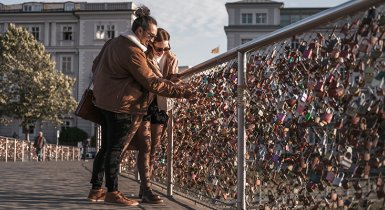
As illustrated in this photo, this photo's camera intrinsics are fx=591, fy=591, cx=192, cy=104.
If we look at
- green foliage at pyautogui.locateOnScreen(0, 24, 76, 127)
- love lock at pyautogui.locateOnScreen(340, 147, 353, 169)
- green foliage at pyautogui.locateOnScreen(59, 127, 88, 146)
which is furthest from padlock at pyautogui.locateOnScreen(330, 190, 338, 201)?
green foliage at pyautogui.locateOnScreen(59, 127, 88, 146)

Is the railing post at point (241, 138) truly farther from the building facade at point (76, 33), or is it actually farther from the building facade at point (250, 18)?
the building facade at point (250, 18)

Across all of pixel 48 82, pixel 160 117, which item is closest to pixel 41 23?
pixel 48 82

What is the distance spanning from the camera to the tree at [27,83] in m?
50.0

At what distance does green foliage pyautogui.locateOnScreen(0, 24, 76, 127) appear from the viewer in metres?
50.0

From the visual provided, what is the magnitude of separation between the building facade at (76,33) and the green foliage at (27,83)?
408 inches

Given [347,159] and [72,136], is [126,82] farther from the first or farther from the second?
[72,136]

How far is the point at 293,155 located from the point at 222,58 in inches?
58.9

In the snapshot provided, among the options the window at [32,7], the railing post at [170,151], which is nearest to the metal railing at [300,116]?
the railing post at [170,151]

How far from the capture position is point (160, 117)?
5.86 metres

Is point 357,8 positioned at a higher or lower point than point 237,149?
higher

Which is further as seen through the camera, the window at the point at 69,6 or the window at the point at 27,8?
the window at the point at 27,8

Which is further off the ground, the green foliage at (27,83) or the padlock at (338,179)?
the green foliage at (27,83)

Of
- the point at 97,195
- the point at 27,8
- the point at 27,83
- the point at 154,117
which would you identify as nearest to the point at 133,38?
the point at 154,117

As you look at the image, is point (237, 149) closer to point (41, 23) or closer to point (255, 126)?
point (255, 126)
